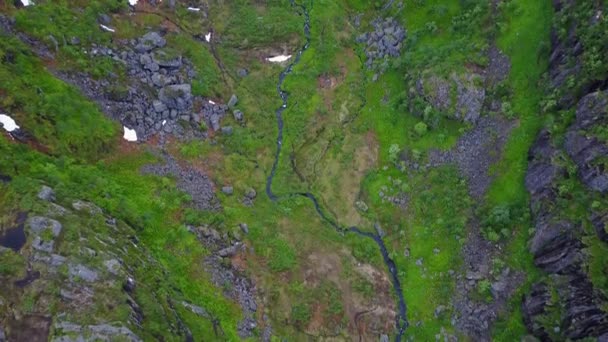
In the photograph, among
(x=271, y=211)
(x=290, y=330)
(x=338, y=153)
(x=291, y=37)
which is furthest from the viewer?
(x=291, y=37)

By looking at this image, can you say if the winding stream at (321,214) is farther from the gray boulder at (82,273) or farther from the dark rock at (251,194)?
the gray boulder at (82,273)

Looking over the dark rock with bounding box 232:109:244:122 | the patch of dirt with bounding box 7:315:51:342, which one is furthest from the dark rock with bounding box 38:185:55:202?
the dark rock with bounding box 232:109:244:122

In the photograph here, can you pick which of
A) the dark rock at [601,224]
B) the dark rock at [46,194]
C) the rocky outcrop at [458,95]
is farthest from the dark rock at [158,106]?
the dark rock at [601,224]

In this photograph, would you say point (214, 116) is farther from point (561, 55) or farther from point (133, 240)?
point (561, 55)

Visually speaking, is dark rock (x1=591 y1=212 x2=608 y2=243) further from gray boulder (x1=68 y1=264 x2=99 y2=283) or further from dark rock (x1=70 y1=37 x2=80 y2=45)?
dark rock (x1=70 y1=37 x2=80 y2=45)

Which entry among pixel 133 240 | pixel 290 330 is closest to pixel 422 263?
pixel 290 330

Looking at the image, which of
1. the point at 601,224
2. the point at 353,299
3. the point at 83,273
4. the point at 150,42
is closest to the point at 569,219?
the point at 601,224

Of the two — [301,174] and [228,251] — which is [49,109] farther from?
[301,174]

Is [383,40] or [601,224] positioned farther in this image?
[383,40]
